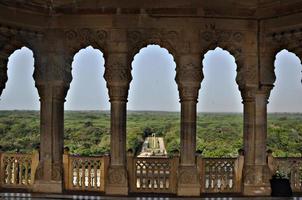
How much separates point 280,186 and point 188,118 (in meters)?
2.65

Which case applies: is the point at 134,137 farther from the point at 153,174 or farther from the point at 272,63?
the point at 272,63

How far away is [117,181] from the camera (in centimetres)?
1046

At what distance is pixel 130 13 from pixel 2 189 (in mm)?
5212

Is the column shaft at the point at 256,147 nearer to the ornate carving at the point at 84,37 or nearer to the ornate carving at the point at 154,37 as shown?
the ornate carving at the point at 154,37

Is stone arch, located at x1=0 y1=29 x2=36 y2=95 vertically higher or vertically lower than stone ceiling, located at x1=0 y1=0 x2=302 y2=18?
lower

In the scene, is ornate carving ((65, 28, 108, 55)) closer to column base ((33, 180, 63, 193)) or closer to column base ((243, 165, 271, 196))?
column base ((33, 180, 63, 193))

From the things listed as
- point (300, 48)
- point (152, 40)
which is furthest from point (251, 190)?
point (152, 40)

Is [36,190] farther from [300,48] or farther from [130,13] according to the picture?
[300,48]

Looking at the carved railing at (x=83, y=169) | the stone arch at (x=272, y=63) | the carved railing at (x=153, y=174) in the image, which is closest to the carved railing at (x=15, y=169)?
the carved railing at (x=83, y=169)

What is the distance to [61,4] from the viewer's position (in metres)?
10.6

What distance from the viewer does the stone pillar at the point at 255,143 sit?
34.7ft

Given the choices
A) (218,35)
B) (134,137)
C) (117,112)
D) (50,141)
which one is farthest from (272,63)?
(134,137)

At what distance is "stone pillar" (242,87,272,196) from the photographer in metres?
10.6

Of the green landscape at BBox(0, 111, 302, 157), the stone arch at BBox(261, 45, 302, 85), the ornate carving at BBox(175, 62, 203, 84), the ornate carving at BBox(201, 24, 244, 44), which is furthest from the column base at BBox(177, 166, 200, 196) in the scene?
the green landscape at BBox(0, 111, 302, 157)
